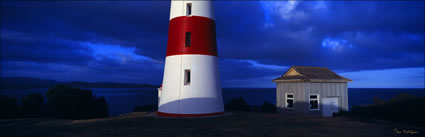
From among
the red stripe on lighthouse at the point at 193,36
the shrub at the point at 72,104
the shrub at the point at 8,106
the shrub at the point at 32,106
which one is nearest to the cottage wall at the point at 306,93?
the red stripe on lighthouse at the point at 193,36

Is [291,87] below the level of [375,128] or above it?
above

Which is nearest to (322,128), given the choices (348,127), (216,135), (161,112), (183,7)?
(348,127)

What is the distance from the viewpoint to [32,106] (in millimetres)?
20953

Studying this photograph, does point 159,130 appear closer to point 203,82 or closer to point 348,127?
point 203,82

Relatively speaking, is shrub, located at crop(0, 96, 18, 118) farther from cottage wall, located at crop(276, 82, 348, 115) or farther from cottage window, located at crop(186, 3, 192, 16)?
cottage wall, located at crop(276, 82, 348, 115)

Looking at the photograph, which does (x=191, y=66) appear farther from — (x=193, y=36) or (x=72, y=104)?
(x=72, y=104)

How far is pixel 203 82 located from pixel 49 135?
7.16 meters

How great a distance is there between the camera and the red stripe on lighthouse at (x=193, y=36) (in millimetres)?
13227

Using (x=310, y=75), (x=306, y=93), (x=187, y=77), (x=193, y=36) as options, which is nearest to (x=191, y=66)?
(x=187, y=77)

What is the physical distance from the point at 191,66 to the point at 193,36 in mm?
1641

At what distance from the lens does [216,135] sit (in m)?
8.16

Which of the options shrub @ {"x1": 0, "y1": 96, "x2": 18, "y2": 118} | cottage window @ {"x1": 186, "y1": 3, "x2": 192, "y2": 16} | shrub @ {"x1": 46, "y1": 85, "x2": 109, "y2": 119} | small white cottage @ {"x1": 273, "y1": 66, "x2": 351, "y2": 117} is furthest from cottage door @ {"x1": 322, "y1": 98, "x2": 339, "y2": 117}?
shrub @ {"x1": 0, "y1": 96, "x2": 18, "y2": 118}

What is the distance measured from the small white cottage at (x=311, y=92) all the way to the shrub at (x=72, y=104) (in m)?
16.9

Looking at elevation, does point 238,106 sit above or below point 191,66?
below
